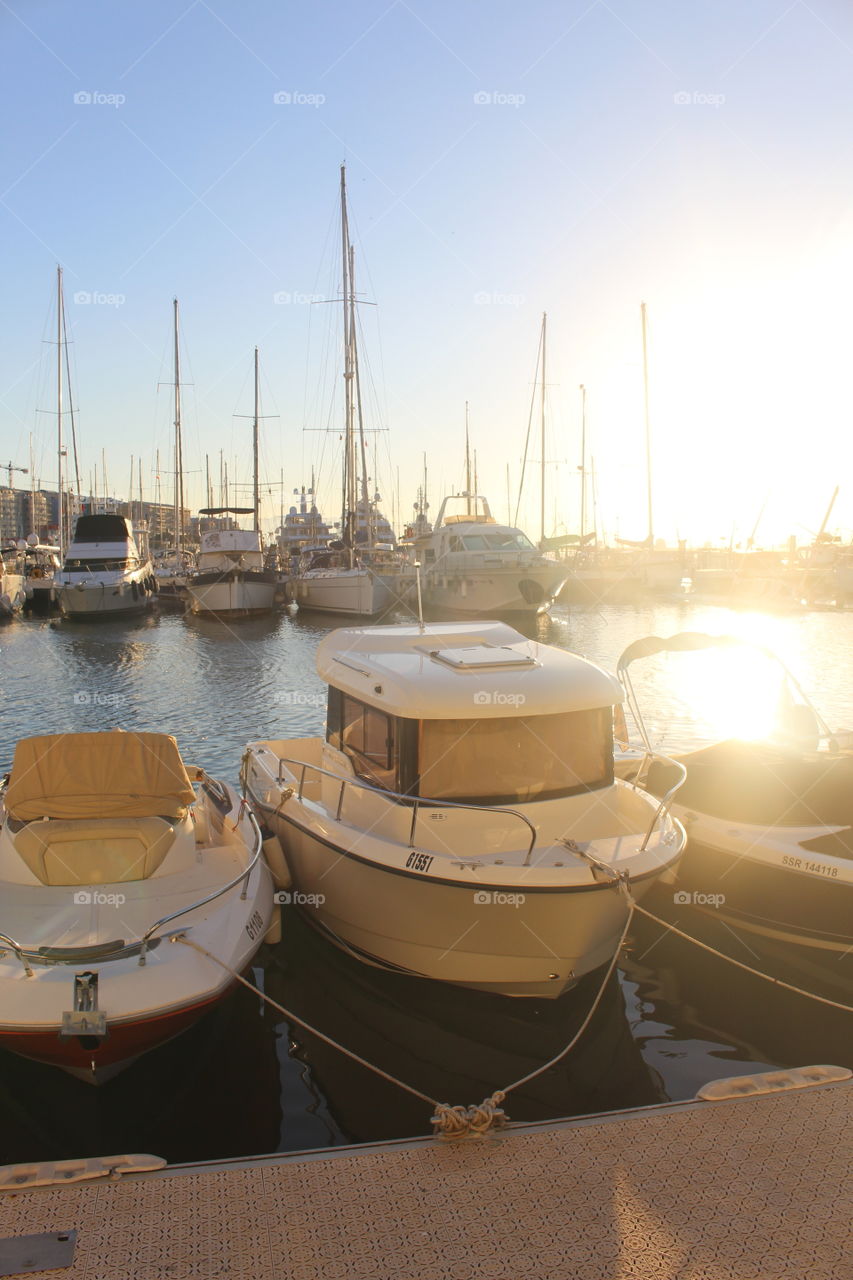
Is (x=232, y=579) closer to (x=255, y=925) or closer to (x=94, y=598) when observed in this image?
(x=94, y=598)

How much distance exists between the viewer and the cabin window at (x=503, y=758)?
7.48m

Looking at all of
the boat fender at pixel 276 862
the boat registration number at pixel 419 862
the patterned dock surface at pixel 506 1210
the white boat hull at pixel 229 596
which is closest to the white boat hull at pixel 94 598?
the white boat hull at pixel 229 596

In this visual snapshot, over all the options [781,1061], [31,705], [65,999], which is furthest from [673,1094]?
[31,705]

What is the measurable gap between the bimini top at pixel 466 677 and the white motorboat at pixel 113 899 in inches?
72.4

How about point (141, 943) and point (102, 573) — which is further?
point (102, 573)

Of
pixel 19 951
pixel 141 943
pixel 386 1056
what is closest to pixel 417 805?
pixel 386 1056

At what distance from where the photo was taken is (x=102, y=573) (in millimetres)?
44656

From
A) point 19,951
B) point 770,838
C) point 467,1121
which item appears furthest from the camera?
point 770,838

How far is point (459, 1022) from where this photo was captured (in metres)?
7.36

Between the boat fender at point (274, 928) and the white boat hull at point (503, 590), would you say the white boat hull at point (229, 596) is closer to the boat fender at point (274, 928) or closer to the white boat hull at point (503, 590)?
the white boat hull at point (503, 590)

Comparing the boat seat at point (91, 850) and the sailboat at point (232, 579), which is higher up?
the sailboat at point (232, 579)

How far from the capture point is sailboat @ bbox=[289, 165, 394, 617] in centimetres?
4009

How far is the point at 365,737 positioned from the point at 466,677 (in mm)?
1262

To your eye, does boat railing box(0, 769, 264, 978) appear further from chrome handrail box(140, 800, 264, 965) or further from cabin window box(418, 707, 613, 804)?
cabin window box(418, 707, 613, 804)
